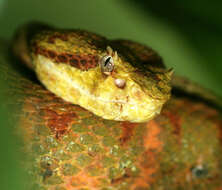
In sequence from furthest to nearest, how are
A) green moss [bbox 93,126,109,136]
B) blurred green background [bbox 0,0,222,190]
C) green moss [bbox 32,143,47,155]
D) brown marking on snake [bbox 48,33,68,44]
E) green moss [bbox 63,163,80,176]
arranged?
blurred green background [bbox 0,0,222,190], brown marking on snake [bbox 48,33,68,44], green moss [bbox 93,126,109,136], green moss [bbox 63,163,80,176], green moss [bbox 32,143,47,155]

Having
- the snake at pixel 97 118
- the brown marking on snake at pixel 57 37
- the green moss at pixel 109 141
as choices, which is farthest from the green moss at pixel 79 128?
the brown marking on snake at pixel 57 37

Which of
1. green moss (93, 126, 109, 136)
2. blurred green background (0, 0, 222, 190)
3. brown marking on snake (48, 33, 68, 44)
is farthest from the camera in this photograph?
blurred green background (0, 0, 222, 190)

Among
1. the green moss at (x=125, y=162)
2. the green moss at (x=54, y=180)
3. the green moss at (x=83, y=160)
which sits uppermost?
the green moss at (x=83, y=160)

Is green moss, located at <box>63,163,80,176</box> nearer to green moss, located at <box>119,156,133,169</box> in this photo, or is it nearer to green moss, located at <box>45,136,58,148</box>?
green moss, located at <box>45,136,58,148</box>

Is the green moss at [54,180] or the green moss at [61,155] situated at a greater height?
the green moss at [61,155]

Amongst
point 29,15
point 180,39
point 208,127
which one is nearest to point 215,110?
point 208,127

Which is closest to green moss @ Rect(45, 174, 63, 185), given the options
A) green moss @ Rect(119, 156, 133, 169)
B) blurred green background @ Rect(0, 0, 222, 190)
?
green moss @ Rect(119, 156, 133, 169)

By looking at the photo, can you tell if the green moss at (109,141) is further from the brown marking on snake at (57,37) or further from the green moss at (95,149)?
the brown marking on snake at (57,37)

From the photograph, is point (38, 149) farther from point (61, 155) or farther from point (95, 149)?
point (95, 149)

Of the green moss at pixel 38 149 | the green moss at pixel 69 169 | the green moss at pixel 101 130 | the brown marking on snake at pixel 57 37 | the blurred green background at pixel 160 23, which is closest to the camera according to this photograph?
the green moss at pixel 38 149
